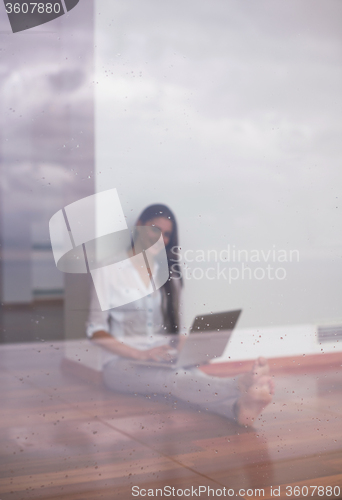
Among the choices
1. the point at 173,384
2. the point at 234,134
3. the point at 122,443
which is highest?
the point at 234,134

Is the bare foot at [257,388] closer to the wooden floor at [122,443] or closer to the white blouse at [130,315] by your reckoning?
Answer: the wooden floor at [122,443]

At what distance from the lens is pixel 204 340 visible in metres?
1.01

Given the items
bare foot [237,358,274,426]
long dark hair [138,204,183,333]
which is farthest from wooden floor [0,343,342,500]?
long dark hair [138,204,183,333]

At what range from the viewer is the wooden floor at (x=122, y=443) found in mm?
890

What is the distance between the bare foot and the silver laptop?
0.31 feet

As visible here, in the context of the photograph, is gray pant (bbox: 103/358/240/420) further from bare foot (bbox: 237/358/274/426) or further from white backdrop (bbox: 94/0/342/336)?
white backdrop (bbox: 94/0/342/336)

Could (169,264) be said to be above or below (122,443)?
above

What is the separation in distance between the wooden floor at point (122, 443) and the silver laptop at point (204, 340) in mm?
91

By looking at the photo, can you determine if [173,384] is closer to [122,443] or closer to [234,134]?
[122,443]

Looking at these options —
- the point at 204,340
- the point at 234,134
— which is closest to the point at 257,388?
the point at 204,340

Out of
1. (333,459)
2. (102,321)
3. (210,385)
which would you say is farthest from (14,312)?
(333,459)

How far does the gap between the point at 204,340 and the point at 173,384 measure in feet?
0.39

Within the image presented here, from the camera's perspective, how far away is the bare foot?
3.34ft

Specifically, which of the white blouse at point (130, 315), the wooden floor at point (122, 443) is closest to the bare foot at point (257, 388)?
the wooden floor at point (122, 443)
